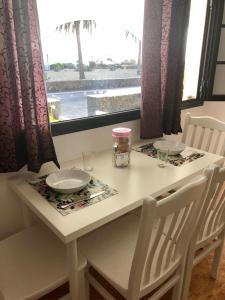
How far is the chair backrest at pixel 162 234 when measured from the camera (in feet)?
2.70

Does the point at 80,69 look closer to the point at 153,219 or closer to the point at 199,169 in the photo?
the point at 199,169

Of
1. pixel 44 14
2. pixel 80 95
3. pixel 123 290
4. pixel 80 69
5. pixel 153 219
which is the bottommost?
pixel 123 290

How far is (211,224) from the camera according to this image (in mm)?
1337

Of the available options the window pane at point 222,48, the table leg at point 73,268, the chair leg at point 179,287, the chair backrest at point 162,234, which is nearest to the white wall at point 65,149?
the table leg at point 73,268

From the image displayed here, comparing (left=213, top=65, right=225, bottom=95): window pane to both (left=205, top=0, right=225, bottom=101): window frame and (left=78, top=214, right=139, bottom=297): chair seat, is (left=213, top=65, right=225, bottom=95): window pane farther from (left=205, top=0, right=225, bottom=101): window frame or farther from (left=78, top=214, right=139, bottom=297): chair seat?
(left=78, top=214, right=139, bottom=297): chair seat

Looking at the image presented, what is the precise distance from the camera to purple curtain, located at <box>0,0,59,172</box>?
3.55ft

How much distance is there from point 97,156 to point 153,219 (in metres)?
0.89

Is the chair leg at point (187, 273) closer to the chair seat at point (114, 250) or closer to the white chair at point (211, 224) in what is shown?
the white chair at point (211, 224)

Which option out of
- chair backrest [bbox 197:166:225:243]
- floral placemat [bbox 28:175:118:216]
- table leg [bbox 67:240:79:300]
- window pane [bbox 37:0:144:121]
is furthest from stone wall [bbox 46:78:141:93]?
chair backrest [bbox 197:166:225:243]

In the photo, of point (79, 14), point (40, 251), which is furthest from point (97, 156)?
point (79, 14)

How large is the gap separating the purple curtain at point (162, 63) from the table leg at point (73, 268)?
1.09 metres

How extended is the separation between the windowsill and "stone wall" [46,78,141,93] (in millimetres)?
259

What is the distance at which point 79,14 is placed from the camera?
5.27 ft

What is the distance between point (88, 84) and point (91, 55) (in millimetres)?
202
